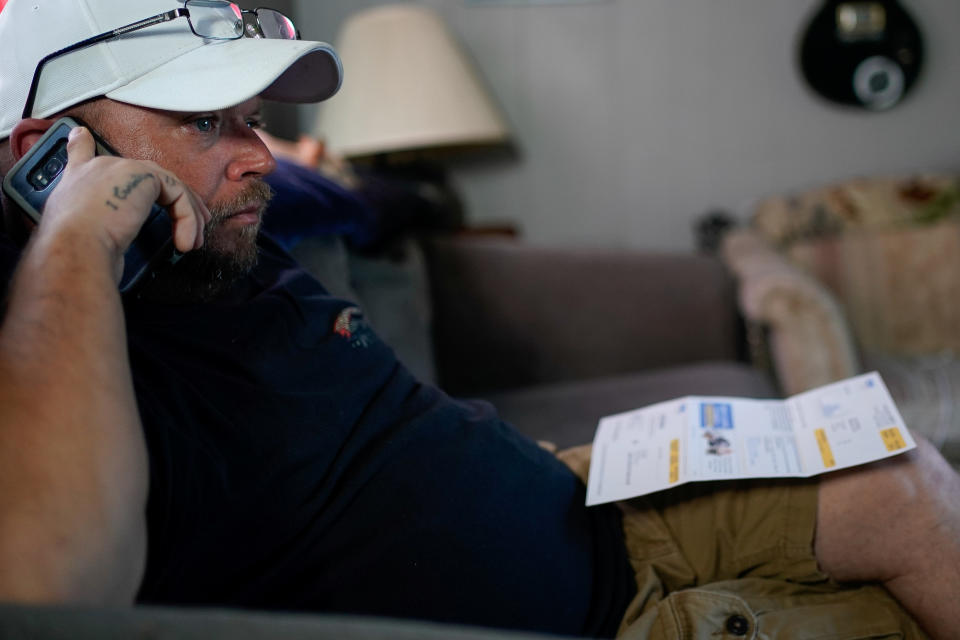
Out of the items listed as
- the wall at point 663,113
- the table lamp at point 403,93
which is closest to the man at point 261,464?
the table lamp at point 403,93

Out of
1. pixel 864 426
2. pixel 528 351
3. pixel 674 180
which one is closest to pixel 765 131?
pixel 674 180

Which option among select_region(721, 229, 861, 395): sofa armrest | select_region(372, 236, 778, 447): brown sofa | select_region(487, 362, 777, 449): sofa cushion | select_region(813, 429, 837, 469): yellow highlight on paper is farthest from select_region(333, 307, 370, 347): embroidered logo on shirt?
select_region(721, 229, 861, 395): sofa armrest

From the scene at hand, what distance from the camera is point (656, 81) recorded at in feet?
A: 8.25

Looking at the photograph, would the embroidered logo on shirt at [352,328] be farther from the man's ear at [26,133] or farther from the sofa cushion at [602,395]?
the sofa cushion at [602,395]

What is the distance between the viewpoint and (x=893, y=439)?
801mm

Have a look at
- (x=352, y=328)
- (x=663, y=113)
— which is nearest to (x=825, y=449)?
(x=352, y=328)

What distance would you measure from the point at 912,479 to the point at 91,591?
73 cm

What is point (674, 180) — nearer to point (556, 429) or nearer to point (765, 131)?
point (765, 131)

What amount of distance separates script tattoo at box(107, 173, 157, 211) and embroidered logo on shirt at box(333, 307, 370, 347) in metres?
0.27

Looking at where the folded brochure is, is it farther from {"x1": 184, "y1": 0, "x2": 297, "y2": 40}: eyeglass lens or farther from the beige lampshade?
the beige lampshade

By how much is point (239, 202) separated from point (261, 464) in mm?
229

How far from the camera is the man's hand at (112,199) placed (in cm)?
54

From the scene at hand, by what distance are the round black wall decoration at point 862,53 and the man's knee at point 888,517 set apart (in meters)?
1.86

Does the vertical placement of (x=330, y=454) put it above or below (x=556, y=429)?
above
